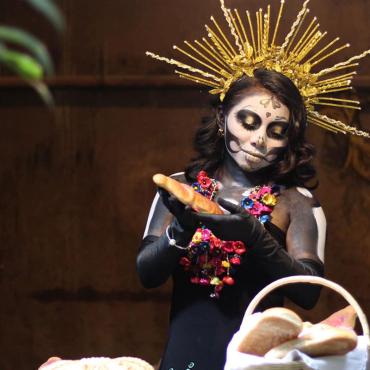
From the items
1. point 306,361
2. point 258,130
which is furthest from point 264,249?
point 306,361

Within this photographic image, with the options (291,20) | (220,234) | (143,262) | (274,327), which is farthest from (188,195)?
(291,20)

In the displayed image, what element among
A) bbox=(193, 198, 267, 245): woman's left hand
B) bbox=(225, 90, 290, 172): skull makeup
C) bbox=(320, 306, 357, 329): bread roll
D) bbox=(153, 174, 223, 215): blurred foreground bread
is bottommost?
bbox=(320, 306, 357, 329): bread roll

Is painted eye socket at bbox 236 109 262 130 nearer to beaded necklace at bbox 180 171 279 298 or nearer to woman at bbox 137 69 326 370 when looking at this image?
woman at bbox 137 69 326 370

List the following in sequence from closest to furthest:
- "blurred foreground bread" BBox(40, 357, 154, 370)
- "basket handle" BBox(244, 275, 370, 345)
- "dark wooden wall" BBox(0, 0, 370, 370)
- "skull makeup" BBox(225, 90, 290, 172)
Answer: "basket handle" BBox(244, 275, 370, 345)
"blurred foreground bread" BBox(40, 357, 154, 370)
"skull makeup" BBox(225, 90, 290, 172)
"dark wooden wall" BBox(0, 0, 370, 370)

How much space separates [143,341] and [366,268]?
3.02ft

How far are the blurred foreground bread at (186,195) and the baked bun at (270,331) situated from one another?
Result: 0.50m

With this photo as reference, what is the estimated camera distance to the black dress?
2980 mm

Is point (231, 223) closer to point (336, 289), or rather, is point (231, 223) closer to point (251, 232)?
point (251, 232)

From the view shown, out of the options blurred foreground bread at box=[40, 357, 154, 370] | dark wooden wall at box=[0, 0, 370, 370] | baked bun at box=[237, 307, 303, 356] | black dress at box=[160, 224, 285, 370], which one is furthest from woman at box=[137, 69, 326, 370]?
dark wooden wall at box=[0, 0, 370, 370]

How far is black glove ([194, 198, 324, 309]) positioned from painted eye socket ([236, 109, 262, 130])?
333mm

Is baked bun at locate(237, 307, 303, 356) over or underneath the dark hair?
underneath

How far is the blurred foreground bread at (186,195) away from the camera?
2.74m

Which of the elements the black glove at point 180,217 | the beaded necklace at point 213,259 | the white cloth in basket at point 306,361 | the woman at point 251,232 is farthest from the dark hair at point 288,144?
the white cloth in basket at point 306,361

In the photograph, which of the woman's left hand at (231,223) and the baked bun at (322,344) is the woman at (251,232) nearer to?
the woman's left hand at (231,223)
